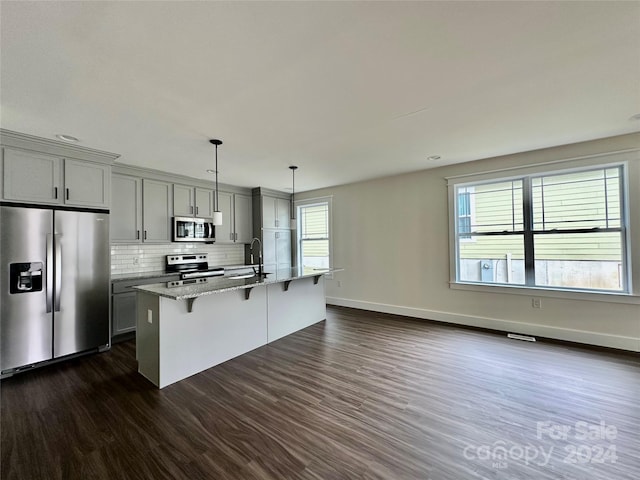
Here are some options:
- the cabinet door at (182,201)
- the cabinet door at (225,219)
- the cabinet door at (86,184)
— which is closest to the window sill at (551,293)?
the cabinet door at (225,219)

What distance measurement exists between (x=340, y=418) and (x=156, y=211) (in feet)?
13.8

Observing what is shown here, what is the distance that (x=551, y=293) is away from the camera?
3.68 m

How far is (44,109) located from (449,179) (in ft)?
16.6

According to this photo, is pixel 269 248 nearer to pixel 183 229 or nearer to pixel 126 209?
pixel 183 229

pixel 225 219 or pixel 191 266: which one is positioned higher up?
pixel 225 219

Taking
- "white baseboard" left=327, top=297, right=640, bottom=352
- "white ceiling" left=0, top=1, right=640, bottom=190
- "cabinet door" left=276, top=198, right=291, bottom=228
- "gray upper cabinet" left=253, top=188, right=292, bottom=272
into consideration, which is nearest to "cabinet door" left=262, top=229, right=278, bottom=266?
"gray upper cabinet" left=253, top=188, right=292, bottom=272

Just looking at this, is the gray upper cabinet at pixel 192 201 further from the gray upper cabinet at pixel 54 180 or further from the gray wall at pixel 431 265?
the gray wall at pixel 431 265

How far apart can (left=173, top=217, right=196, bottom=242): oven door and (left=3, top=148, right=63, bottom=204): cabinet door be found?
5.23 feet

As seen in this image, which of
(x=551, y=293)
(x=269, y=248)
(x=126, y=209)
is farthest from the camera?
(x=269, y=248)

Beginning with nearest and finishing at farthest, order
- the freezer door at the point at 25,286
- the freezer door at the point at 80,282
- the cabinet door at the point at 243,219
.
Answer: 1. the freezer door at the point at 25,286
2. the freezer door at the point at 80,282
3. the cabinet door at the point at 243,219

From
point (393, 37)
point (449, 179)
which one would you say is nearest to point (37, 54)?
point (393, 37)

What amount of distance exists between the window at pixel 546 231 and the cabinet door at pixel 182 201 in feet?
15.3

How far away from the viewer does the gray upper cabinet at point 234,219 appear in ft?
18.0

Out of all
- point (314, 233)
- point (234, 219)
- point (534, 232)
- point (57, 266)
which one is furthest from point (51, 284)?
point (534, 232)
